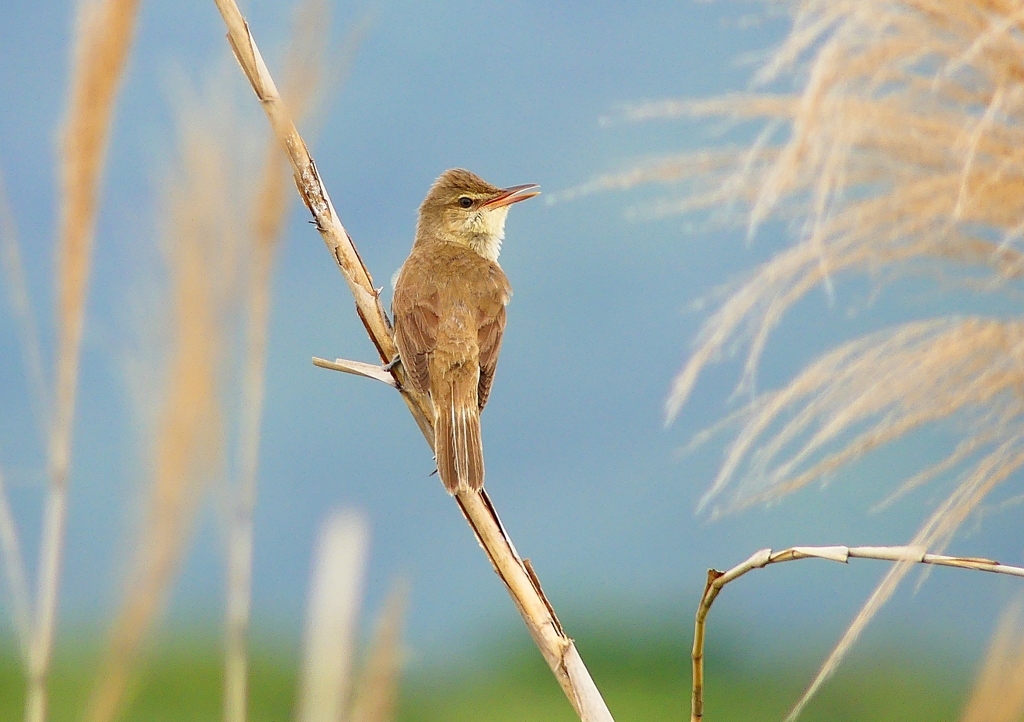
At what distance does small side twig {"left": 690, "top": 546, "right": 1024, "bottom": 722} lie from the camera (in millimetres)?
882

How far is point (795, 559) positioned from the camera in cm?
92

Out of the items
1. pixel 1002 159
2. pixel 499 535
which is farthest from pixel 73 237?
pixel 1002 159

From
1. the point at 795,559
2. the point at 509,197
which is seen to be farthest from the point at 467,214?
the point at 795,559

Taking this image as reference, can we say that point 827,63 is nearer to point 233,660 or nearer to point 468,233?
point 468,233

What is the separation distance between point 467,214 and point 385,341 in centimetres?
106

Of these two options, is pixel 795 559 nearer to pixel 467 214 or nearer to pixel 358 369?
pixel 358 369

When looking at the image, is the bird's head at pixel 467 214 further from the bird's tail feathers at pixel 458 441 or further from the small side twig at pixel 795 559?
the small side twig at pixel 795 559

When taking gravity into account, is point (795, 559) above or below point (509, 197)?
below

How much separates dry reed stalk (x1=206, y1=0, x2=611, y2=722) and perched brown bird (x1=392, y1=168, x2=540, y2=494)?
192mm

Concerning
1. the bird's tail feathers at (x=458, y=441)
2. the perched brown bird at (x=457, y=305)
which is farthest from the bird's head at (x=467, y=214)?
the bird's tail feathers at (x=458, y=441)

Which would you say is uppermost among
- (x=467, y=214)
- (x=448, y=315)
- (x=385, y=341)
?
(x=467, y=214)

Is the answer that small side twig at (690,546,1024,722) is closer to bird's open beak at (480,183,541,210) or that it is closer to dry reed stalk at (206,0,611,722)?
dry reed stalk at (206,0,611,722)

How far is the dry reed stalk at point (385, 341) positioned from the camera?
3.54ft

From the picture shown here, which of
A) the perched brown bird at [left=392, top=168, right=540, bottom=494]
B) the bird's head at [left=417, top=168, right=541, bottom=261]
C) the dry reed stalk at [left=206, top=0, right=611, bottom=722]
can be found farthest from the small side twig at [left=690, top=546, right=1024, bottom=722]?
the bird's head at [left=417, top=168, right=541, bottom=261]
